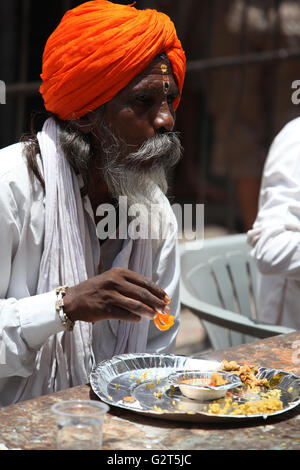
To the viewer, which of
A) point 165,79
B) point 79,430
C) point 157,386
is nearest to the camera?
point 79,430

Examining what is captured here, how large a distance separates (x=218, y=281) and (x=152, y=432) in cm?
183

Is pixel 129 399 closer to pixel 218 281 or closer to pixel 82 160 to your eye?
pixel 82 160

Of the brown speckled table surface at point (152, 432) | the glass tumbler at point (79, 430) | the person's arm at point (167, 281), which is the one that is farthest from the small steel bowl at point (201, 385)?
the person's arm at point (167, 281)

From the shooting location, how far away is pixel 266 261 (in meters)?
2.96

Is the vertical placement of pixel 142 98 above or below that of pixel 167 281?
above

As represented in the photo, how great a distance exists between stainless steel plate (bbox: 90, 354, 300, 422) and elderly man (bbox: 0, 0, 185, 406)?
8.8 inches

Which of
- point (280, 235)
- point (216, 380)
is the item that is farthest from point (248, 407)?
point (280, 235)

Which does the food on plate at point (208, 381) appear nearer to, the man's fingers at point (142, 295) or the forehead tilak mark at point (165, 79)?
the man's fingers at point (142, 295)

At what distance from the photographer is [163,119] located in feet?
7.57

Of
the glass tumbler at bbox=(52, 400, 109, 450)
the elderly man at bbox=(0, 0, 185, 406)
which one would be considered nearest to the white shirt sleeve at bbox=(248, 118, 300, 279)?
the elderly man at bbox=(0, 0, 185, 406)

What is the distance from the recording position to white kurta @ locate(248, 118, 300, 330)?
2.94 m

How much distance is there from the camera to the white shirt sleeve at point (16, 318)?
202cm

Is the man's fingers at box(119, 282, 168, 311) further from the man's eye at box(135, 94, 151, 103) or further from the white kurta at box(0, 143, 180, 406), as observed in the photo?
the man's eye at box(135, 94, 151, 103)

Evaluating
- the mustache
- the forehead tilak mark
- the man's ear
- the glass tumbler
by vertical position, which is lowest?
the glass tumbler
